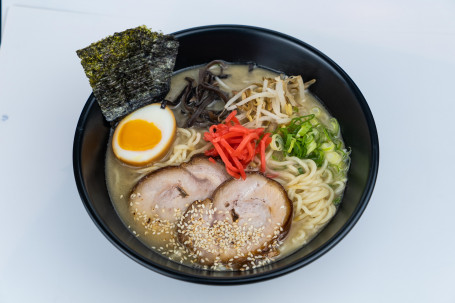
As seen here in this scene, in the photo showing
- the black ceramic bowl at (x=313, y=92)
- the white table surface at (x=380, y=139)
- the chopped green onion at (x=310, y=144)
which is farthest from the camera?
the chopped green onion at (x=310, y=144)

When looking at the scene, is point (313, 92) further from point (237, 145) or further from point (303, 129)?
point (237, 145)

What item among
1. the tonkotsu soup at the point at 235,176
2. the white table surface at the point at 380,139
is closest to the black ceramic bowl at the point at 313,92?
the tonkotsu soup at the point at 235,176

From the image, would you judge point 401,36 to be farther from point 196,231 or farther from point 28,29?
point 28,29

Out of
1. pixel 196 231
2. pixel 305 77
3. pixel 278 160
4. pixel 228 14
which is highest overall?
pixel 228 14

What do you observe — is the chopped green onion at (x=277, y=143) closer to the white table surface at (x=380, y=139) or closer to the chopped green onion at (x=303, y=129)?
the chopped green onion at (x=303, y=129)

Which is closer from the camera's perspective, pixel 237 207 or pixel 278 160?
pixel 237 207

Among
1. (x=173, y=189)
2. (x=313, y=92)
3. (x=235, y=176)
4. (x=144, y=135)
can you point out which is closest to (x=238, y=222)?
(x=235, y=176)

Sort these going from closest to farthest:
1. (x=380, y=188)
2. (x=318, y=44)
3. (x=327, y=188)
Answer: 1. (x=327, y=188)
2. (x=380, y=188)
3. (x=318, y=44)

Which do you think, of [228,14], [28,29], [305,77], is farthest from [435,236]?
[28,29]
